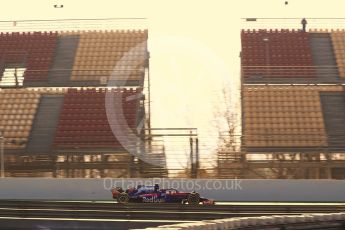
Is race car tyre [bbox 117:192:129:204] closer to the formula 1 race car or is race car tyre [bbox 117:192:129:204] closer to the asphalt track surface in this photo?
the formula 1 race car

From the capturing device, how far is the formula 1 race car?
20.6 m

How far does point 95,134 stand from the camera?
1112 inches

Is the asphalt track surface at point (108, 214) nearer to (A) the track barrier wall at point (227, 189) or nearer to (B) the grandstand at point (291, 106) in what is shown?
(A) the track barrier wall at point (227, 189)

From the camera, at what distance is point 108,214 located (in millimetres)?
14797

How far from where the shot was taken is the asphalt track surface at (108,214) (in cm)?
1312

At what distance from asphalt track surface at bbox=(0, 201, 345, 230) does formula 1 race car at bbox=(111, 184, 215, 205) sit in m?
2.90

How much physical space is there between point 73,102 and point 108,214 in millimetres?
16426

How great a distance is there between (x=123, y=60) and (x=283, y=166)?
12.2m

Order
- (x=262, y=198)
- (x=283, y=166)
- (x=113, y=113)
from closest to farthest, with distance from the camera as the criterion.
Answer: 1. (x=262, y=198)
2. (x=283, y=166)
3. (x=113, y=113)

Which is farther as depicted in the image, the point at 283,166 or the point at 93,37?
the point at 93,37

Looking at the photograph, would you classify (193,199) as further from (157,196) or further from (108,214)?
(108,214)

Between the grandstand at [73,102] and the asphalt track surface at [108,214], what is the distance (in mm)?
8463

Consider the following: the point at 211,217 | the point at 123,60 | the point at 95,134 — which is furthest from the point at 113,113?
the point at 211,217

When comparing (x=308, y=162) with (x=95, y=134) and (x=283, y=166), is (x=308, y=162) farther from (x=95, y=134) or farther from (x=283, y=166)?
(x=95, y=134)
